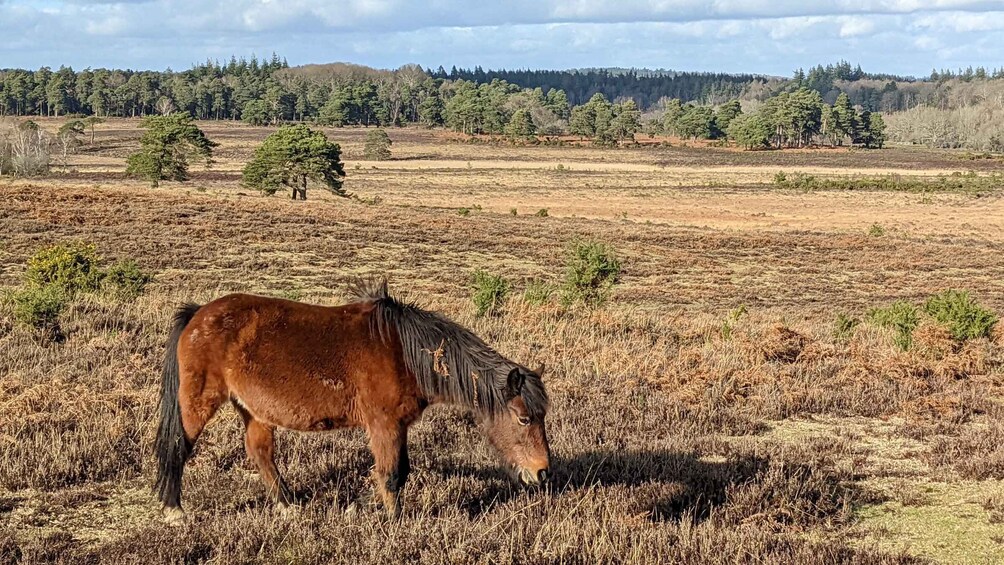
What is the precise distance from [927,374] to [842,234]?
123 feet

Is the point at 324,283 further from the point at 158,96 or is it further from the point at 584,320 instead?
the point at 158,96

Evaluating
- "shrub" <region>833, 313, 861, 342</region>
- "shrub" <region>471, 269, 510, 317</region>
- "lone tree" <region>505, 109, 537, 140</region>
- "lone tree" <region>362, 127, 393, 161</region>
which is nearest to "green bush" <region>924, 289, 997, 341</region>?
"shrub" <region>833, 313, 861, 342</region>

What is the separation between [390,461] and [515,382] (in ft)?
2.94

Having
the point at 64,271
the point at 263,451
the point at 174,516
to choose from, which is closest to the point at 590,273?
the point at 64,271

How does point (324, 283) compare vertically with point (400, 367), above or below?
below

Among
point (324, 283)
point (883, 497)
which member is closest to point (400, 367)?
point (883, 497)

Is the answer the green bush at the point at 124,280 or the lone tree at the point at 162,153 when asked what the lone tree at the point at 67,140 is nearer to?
the lone tree at the point at 162,153

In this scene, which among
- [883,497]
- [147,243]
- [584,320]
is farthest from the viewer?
[147,243]

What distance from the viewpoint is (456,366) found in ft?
17.9

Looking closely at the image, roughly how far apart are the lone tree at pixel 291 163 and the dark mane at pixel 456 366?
49.3 m

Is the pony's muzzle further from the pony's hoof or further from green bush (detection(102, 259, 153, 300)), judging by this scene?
green bush (detection(102, 259, 153, 300))

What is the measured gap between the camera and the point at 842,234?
45875mm

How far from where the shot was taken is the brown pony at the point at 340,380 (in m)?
5.36

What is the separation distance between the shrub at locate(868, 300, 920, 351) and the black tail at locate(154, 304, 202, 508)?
9727 millimetres
